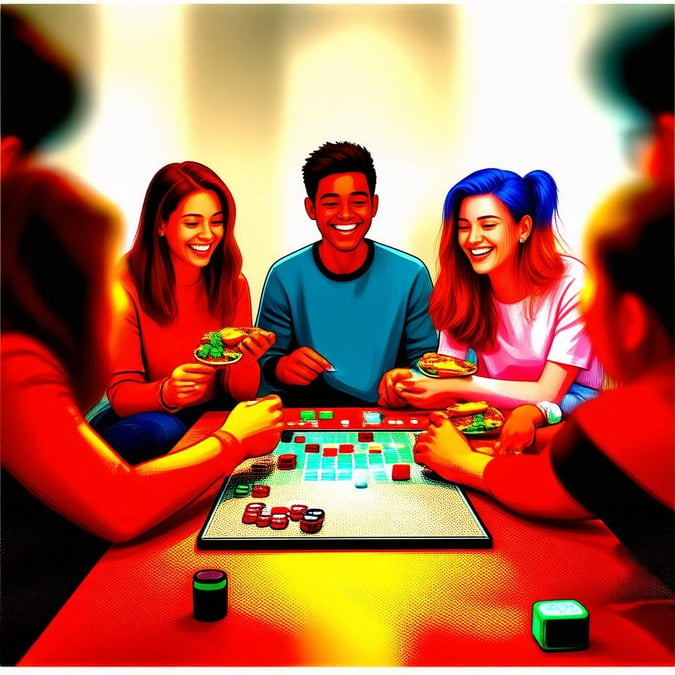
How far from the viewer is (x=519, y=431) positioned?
1921 mm

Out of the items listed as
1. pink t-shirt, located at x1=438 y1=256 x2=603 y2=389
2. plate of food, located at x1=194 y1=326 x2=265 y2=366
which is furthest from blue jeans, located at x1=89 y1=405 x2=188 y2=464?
pink t-shirt, located at x1=438 y1=256 x2=603 y2=389

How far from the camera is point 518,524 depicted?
1.56 meters

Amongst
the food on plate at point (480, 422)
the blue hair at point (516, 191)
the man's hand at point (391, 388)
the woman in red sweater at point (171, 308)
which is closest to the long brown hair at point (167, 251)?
the woman in red sweater at point (171, 308)

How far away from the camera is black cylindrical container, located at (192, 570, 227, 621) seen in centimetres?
123

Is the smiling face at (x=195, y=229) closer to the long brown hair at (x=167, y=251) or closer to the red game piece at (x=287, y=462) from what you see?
the long brown hair at (x=167, y=251)

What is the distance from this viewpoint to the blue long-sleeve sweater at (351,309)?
2014 millimetres

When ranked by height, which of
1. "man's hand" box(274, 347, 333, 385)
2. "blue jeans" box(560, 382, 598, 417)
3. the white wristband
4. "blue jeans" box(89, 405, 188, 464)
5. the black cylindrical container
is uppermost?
"man's hand" box(274, 347, 333, 385)

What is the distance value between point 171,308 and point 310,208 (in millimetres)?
496

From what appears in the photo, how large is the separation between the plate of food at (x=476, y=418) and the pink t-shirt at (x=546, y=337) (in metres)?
0.11

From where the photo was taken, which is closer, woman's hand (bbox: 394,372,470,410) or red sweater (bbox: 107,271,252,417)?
red sweater (bbox: 107,271,252,417)

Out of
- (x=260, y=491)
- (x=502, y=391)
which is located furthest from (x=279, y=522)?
(x=502, y=391)

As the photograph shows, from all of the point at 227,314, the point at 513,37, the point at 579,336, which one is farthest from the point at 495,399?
the point at 513,37

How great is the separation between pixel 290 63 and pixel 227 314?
0.73 meters

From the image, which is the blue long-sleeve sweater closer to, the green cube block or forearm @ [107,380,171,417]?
forearm @ [107,380,171,417]
